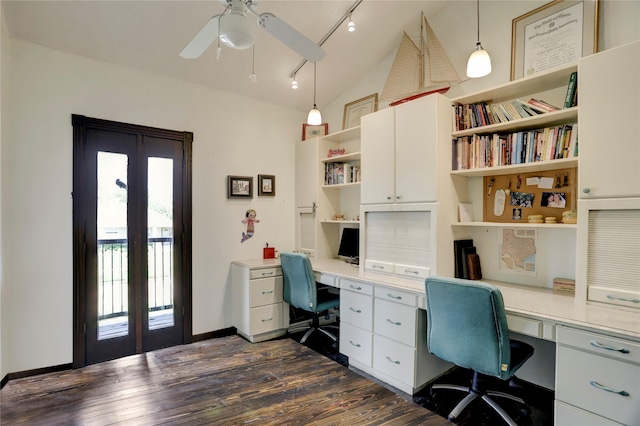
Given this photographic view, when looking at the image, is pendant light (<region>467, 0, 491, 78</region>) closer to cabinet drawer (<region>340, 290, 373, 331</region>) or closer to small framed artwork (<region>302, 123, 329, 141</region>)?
cabinet drawer (<region>340, 290, 373, 331</region>)

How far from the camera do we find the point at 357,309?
281 centimetres

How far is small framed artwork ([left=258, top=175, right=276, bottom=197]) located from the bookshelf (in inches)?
85.4

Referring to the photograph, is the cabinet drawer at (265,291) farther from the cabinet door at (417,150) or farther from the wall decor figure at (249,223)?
the cabinet door at (417,150)

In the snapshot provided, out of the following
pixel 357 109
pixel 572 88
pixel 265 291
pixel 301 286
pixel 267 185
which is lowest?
pixel 265 291

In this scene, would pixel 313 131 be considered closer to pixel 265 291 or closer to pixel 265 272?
pixel 265 272

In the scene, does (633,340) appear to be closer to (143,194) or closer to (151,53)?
(143,194)

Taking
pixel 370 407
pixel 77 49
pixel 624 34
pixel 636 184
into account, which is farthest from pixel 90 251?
pixel 624 34

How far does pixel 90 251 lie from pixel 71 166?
2.50ft

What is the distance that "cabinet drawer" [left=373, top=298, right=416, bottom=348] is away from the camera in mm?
2406

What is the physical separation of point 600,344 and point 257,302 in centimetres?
278

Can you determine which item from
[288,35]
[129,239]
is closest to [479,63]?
[288,35]

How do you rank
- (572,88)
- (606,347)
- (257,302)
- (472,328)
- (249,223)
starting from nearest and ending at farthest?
1. (606,347)
2. (472,328)
3. (572,88)
4. (257,302)
5. (249,223)

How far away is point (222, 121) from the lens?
369cm

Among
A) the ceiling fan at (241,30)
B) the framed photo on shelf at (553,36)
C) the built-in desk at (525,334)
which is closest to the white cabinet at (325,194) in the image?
the built-in desk at (525,334)
